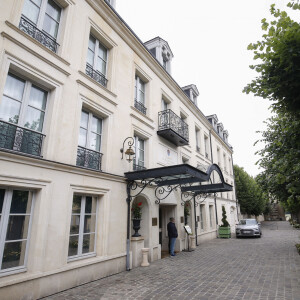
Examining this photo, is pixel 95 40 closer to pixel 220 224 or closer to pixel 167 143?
pixel 167 143

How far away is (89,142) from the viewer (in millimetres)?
7113

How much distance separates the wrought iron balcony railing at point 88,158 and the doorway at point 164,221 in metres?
5.41

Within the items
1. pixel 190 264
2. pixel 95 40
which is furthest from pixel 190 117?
pixel 190 264

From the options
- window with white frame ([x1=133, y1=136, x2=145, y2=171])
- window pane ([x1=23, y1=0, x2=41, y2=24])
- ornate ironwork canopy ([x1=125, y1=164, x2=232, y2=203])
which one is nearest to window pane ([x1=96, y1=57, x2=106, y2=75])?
window pane ([x1=23, y1=0, x2=41, y2=24])

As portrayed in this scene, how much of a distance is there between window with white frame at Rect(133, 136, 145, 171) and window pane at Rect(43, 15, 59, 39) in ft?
15.8

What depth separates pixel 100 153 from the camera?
735 centimetres

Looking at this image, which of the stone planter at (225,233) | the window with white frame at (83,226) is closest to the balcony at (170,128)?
the window with white frame at (83,226)

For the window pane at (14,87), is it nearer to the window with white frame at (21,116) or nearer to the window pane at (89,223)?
the window with white frame at (21,116)

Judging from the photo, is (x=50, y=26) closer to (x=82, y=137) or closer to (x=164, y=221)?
(x=82, y=137)

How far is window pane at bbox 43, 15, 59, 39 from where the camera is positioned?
6.39m

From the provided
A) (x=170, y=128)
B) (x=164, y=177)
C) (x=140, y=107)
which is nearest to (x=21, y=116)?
(x=164, y=177)

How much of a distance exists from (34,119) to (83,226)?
3290 millimetres

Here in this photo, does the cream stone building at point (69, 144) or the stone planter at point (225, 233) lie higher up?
the cream stone building at point (69, 144)

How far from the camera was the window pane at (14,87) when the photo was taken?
521 cm
